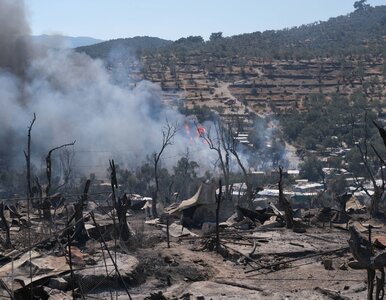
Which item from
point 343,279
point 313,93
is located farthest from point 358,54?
point 343,279

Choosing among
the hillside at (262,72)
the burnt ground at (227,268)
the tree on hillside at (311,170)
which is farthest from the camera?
the hillside at (262,72)

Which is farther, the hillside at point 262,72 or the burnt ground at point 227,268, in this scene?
the hillside at point 262,72

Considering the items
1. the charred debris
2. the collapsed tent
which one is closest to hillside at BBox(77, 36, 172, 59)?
the collapsed tent

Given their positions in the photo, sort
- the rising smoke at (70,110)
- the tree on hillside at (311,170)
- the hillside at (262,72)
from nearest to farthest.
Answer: the tree on hillside at (311,170)
the rising smoke at (70,110)
the hillside at (262,72)

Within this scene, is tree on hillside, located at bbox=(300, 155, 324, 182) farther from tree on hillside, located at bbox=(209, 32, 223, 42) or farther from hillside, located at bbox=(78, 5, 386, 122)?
tree on hillside, located at bbox=(209, 32, 223, 42)

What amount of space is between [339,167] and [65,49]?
30.5 meters

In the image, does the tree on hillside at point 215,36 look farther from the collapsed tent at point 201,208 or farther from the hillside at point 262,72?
the collapsed tent at point 201,208

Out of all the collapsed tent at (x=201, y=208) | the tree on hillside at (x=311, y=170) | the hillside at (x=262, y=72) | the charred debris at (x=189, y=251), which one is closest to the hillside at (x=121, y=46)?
the hillside at (x=262, y=72)

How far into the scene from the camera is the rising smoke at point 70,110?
45875mm

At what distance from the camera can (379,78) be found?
67.7 metres

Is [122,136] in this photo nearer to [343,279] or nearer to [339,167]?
[339,167]

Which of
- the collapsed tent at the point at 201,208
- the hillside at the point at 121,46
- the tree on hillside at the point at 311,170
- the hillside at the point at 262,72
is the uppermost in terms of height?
the hillside at the point at 121,46

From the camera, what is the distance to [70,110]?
1973 inches

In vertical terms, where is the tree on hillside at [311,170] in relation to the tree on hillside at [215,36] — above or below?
below
